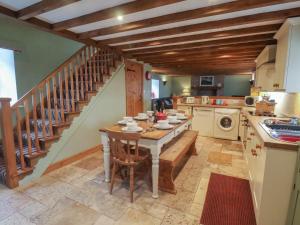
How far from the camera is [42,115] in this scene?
249 cm

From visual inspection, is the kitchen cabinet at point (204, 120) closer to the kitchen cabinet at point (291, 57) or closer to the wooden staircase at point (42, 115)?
the kitchen cabinet at point (291, 57)

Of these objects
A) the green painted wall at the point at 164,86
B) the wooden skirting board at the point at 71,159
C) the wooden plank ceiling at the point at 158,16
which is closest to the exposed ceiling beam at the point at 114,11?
the wooden plank ceiling at the point at 158,16

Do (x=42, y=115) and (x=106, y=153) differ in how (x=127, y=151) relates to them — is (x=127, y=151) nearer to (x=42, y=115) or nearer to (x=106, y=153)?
(x=106, y=153)

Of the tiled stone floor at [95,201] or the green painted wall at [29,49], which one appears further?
the green painted wall at [29,49]

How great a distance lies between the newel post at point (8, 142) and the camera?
215cm

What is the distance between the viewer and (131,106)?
511cm

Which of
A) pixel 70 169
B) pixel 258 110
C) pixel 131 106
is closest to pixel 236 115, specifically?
pixel 258 110

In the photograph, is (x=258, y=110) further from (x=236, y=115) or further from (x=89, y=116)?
(x=89, y=116)

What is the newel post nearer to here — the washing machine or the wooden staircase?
the wooden staircase

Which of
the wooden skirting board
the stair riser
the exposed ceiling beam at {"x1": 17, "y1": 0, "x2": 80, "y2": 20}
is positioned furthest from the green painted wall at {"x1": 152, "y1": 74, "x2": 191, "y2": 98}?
the exposed ceiling beam at {"x1": 17, "y1": 0, "x2": 80, "y2": 20}

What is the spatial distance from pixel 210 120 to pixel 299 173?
331 centimetres

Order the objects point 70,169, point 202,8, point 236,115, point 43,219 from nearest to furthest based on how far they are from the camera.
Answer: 1. point 43,219
2. point 202,8
3. point 70,169
4. point 236,115

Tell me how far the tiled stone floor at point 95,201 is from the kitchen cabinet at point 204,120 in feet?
5.91

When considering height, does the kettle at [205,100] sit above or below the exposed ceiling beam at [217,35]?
below
